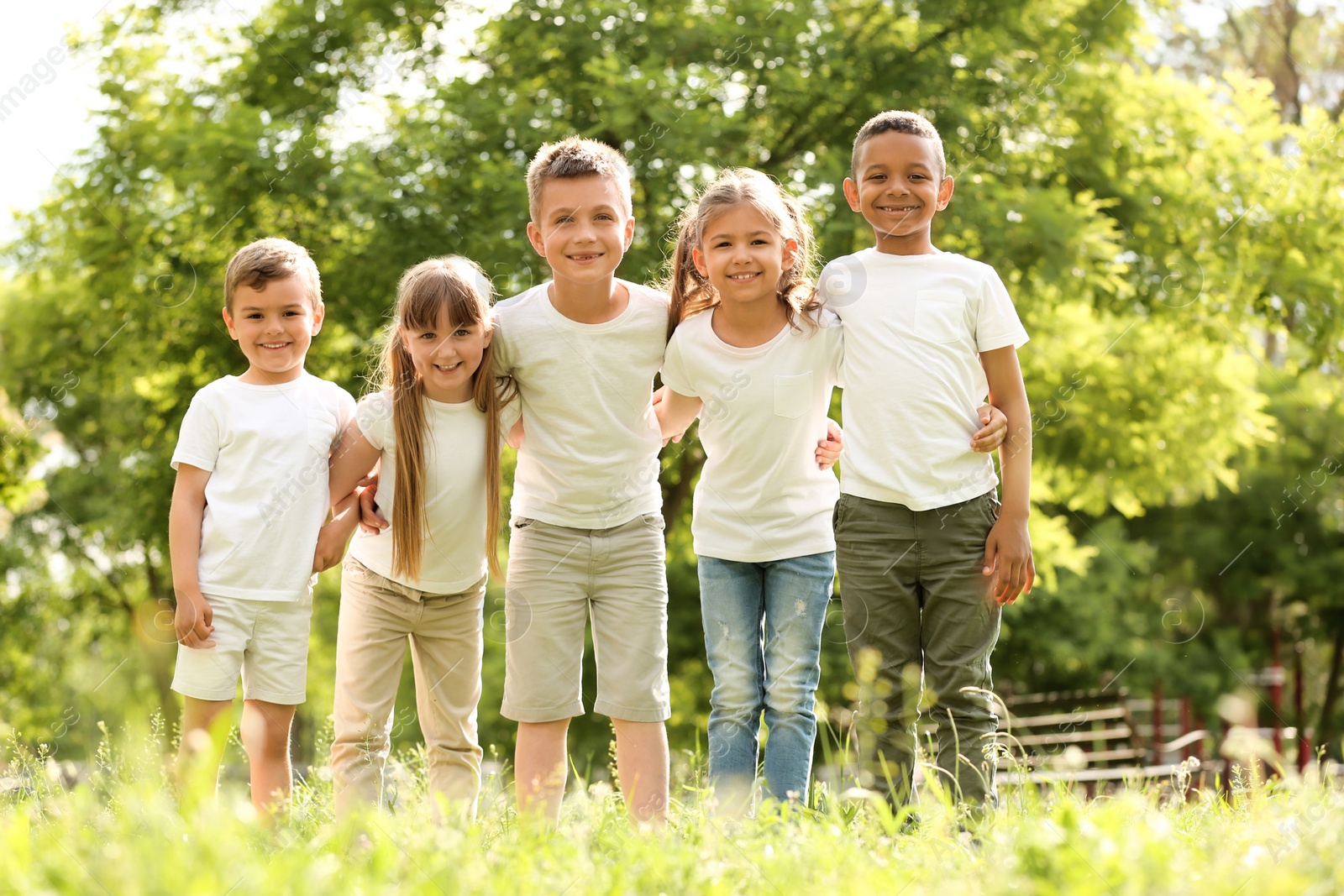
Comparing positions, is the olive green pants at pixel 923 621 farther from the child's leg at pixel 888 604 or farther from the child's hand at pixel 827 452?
the child's hand at pixel 827 452

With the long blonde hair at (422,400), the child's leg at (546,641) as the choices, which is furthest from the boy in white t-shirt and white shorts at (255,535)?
the child's leg at (546,641)

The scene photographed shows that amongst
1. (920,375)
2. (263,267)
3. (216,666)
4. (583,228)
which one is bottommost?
(216,666)

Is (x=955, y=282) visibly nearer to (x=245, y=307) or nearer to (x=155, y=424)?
(x=245, y=307)

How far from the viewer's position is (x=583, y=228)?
324cm

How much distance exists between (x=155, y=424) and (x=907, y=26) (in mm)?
7941

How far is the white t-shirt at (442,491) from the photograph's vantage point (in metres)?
3.19

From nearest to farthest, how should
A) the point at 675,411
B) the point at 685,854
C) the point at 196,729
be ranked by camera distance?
the point at 685,854 → the point at 196,729 → the point at 675,411

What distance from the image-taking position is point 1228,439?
35.8 feet

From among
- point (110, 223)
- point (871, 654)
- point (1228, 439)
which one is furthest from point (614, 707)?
point (1228, 439)

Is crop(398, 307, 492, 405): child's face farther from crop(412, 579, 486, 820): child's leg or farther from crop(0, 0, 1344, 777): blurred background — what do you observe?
crop(0, 0, 1344, 777): blurred background

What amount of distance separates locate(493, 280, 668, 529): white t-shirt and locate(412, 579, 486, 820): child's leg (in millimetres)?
352

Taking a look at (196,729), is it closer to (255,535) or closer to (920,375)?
(255,535)

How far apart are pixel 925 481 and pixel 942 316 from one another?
47 centimetres

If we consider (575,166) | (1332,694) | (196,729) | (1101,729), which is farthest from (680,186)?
(1332,694)
